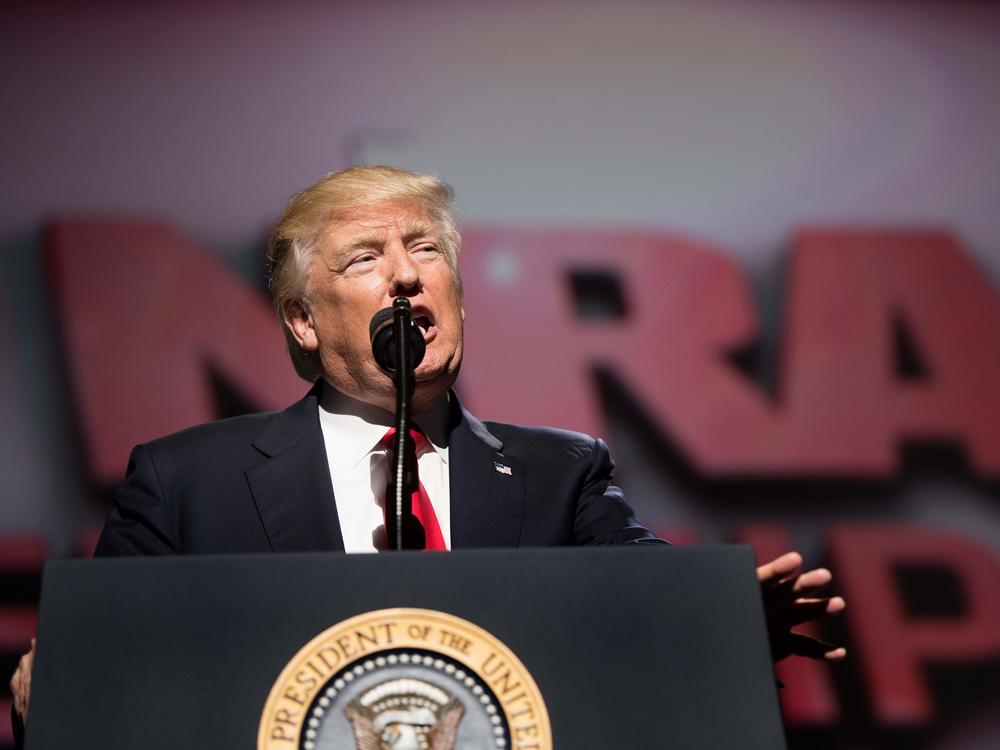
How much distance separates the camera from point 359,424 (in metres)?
1.51

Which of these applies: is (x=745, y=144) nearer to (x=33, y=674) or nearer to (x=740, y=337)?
(x=740, y=337)

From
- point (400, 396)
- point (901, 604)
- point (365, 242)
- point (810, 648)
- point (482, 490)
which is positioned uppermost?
point (365, 242)

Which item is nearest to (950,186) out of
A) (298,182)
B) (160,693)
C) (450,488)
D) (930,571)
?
(930,571)

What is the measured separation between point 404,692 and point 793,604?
0.44 m

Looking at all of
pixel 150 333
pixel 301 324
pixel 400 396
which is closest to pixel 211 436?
pixel 301 324

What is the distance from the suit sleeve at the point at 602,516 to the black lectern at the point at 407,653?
520 millimetres

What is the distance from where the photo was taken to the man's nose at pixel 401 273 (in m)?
1.47

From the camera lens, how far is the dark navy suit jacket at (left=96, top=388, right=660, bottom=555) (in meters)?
1.34

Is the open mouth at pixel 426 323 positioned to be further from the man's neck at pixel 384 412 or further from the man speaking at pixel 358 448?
the man's neck at pixel 384 412

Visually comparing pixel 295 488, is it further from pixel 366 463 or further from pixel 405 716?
pixel 405 716

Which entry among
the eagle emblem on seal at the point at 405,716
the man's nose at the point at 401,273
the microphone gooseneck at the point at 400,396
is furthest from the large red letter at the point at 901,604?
the eagle emblem on seal at the point at 405,716

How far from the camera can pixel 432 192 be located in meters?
1.66

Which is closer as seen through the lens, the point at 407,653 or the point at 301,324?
the point at 407,653

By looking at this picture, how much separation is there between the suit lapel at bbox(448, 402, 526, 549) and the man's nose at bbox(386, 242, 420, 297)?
20 centimetres
